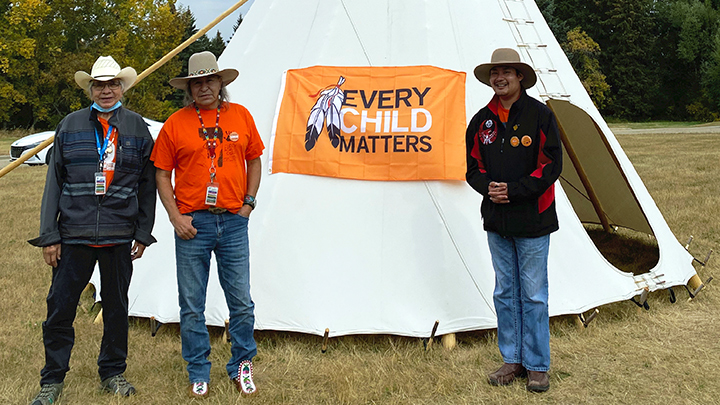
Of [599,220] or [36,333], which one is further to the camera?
[599,220]

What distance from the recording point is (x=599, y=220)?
8.73 m

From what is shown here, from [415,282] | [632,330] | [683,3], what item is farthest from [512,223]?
[683,3]

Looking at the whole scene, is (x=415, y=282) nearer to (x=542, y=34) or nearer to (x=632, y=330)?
(x=632, y=330)

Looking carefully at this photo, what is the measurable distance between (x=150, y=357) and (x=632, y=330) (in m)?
3.67

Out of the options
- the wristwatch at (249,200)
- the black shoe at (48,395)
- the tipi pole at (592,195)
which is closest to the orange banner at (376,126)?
the wristwatch at (249,200)

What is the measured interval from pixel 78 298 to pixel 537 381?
285cm

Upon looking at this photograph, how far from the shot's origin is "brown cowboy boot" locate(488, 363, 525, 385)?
400 cm

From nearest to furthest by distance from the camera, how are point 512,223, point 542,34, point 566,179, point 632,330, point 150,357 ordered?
point 512,223 < point 150,357 < point 632,330 < point 542,34 < point 566,179

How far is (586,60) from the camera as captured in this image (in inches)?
1587

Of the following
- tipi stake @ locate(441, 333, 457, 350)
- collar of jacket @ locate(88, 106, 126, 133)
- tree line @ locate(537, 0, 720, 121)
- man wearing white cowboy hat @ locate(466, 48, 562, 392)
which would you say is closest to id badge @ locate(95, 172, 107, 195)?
collar of jacket @ locate(88, 106, 126, 133)

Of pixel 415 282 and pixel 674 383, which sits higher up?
pixel 415 282

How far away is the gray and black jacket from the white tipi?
133 cm

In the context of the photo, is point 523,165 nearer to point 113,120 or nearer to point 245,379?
point 245,379

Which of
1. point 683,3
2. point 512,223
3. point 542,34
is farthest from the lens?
point 683,3
